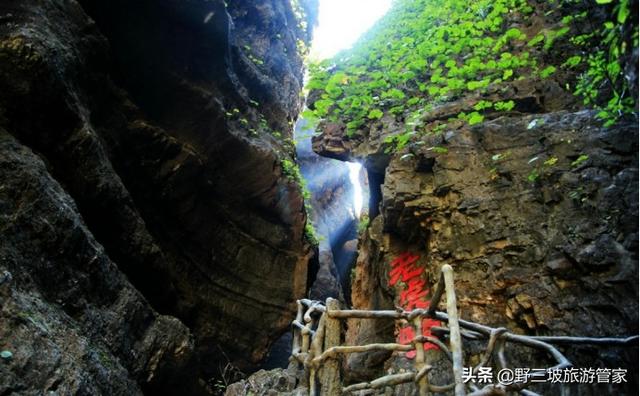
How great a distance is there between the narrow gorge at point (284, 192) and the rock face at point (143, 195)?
0.04 m

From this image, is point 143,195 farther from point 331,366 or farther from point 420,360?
point 420,360

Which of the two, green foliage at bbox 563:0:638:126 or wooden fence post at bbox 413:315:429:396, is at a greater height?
green foliage at bbox 563:0:638:126

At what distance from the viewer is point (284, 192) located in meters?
12.7

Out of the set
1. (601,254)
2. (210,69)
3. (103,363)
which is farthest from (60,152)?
(601,254)

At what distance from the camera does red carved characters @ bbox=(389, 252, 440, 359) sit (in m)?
7.80

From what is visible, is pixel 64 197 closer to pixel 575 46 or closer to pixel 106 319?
pixel 106 319

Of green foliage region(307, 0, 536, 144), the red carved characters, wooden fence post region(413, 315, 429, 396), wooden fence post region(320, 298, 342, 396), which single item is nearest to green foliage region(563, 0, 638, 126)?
green foliage region(307, 0, 536, 144)

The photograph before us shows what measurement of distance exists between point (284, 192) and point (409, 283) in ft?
18.3

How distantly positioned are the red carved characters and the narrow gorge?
0.05m

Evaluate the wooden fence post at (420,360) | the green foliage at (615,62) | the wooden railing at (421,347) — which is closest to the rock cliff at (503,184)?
the green foliage at (615,62)

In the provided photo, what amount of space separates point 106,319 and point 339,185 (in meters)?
27.7

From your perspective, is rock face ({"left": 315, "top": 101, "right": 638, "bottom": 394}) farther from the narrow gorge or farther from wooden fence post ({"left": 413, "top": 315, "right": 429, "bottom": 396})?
wooden fence post ({"left": 413, "top": 315, "right": 429, "bottom": 396})

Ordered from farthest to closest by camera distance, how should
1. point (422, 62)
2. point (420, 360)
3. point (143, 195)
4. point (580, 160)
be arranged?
point (143, 195) < point (422, 62) < point (580, 160) < point (420, 360)

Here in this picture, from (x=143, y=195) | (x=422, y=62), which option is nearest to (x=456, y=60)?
(x=422, y=62)
